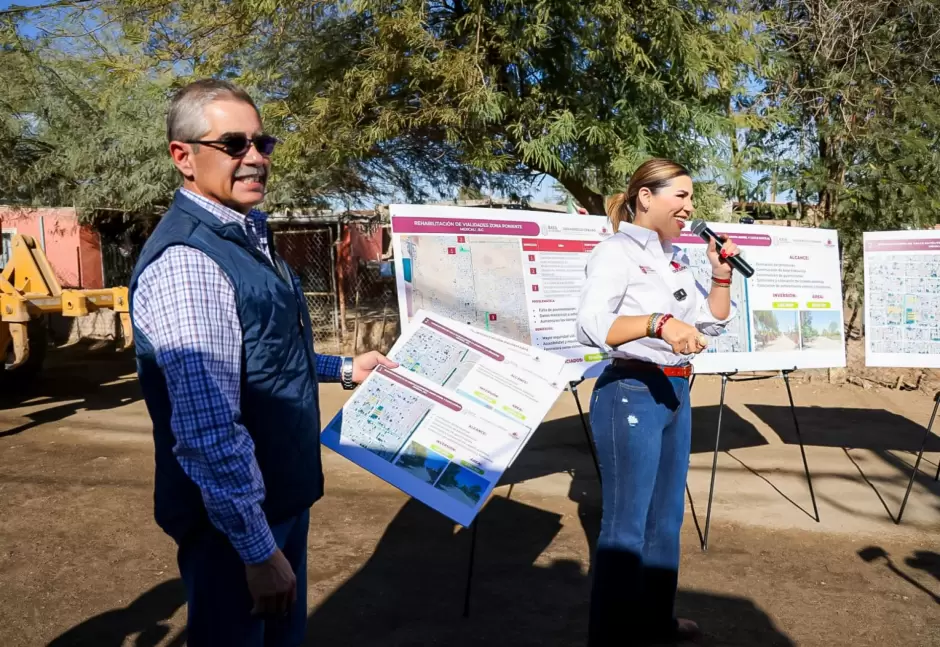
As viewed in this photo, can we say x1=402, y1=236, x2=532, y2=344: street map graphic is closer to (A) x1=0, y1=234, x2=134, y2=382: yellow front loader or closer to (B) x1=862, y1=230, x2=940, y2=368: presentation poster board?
(B) x1=862, y1=230, x2=940, y2=368: presentation poster board

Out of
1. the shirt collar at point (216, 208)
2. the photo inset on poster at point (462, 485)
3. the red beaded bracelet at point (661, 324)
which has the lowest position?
the photo inset on poster at point (462, 485)

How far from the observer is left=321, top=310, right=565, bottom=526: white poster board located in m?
2.87

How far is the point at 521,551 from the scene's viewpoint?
4398 millimetres

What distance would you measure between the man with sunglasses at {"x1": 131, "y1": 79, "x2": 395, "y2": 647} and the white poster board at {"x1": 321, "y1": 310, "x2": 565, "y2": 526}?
0.95 metres

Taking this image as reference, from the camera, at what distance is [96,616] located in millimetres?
3652

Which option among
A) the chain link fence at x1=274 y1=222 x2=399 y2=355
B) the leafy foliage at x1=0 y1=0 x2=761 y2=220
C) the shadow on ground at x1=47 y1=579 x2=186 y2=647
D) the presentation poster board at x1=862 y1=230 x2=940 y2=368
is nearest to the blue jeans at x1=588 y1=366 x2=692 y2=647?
the shadow on ground at x1=47 y1=579 x2=186 y2=647

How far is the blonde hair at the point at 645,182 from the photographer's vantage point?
2.98 m

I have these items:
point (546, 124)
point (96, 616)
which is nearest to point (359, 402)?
point (96, 616)

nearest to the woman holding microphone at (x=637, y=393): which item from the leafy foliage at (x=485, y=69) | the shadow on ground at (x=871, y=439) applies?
the shadow on ground at (x=871, y=439)

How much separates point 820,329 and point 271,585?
13.9 feet

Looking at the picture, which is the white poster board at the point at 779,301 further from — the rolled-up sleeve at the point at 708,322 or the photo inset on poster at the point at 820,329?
the rolled-up sleeve at the point at 708,322

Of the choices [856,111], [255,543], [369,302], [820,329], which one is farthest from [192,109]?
[369,302]

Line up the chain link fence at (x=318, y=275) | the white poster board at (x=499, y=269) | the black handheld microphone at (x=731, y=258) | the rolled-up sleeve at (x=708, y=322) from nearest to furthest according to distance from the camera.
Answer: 1. the black handheld microphone at (x=731, y=258)
2. the rolled-up sleeve at (x=708, y=322)
3. the white poster board at (x=499, y=269)
4. the chain link fence at (x=318, y=275)

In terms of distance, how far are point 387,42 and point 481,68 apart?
3.05ft
